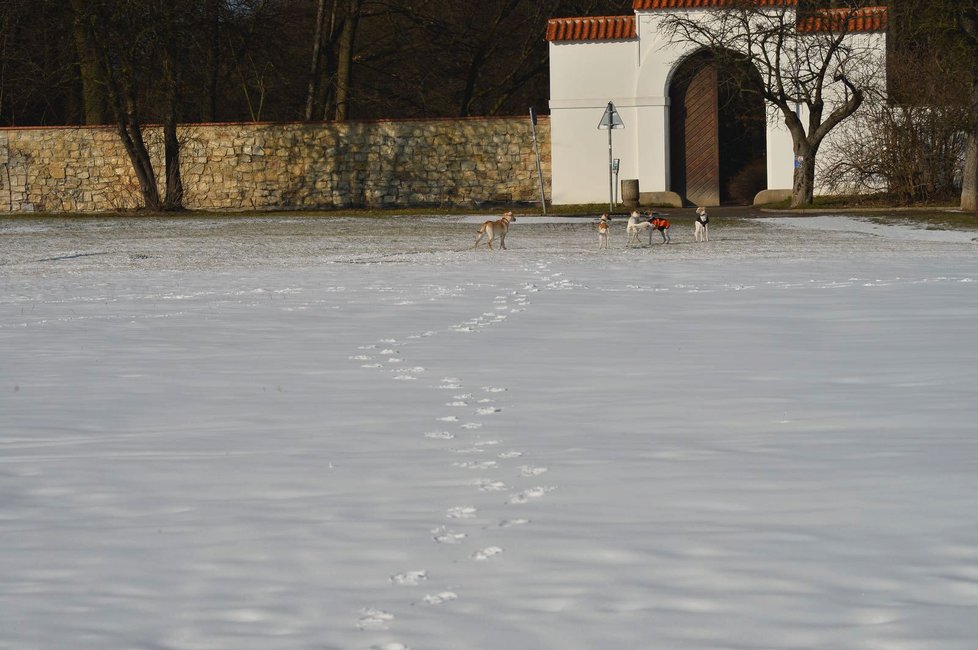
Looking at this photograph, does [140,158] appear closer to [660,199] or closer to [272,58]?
[272,58]

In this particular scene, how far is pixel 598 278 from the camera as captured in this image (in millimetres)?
15172

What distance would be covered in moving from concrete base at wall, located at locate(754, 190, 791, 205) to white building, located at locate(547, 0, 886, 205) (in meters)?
0.02

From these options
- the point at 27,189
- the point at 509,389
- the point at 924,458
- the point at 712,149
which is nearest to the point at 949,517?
the point at 924,458

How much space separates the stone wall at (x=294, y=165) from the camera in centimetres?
3612

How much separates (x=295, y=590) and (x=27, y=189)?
35.8 m

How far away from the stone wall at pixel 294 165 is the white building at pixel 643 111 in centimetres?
107

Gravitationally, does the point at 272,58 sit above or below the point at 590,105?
above

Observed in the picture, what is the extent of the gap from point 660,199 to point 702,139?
6.23 ft

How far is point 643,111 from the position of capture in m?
35.0

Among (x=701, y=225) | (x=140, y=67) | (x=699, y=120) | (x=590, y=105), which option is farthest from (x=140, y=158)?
(x=701, y=225)

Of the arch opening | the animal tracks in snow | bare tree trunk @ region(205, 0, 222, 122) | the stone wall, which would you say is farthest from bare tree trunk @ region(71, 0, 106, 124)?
the animal tracks in snow

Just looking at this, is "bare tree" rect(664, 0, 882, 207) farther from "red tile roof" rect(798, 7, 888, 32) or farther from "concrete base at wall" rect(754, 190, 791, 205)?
"concrete base at wall" rect(754, 190, 791, 205)

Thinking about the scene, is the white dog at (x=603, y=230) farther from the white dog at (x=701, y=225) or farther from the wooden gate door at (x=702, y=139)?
the wooden gate door at (x=702, y=139)

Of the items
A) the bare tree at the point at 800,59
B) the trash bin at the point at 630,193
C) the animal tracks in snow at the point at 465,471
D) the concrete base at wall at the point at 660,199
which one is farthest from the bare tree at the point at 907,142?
the animal tracks in snow at the point at 465,471
